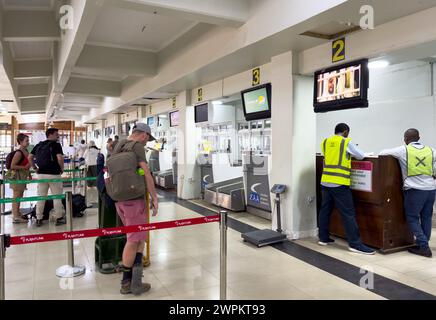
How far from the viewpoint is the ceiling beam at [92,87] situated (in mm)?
9615

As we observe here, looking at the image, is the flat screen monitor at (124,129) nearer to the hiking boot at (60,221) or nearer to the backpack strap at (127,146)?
the hiking boot at (60,221)

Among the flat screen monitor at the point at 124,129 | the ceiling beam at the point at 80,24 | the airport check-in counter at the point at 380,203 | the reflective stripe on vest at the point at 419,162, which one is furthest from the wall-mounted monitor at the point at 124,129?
the reflective stripe on vest at the point at 419,162

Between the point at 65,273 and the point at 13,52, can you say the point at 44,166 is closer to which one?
the point at 65,273

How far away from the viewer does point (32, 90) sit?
12.2 m

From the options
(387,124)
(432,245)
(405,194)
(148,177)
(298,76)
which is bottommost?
(432,245)

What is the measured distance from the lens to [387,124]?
260 inches

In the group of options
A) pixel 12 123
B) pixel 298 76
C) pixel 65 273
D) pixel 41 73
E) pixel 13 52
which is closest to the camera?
pixel 65 273

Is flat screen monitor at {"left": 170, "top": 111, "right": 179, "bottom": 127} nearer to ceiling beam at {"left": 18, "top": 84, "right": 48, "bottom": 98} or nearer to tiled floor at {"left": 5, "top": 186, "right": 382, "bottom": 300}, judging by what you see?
tiled floor at {"left": 5, "top": 186, "right": 382, "bottom": 300}

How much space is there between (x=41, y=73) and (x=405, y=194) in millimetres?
8768

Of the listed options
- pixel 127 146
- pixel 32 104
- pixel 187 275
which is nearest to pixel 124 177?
pixel 127 146

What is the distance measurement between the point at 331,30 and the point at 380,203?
220cm

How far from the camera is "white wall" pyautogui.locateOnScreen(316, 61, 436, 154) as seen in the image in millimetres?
6105

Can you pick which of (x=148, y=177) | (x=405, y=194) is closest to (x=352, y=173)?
(x=405, y=194)

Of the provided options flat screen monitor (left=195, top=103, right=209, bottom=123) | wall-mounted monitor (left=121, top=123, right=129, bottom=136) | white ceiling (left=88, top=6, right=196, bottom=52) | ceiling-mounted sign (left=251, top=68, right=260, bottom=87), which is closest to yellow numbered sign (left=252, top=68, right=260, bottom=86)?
ceiling-mounted sign (left=251, top=68, right=260, bottom=87)
